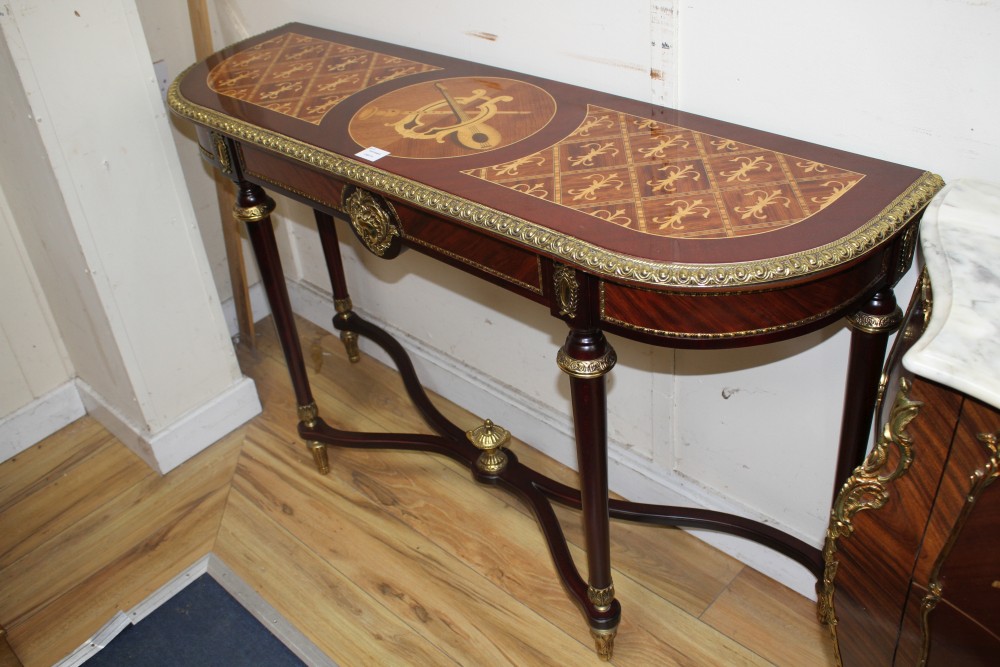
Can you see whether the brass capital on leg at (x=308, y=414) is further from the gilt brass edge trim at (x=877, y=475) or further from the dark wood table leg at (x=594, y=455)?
the gilt brass edge trim at (x=877, y=475)

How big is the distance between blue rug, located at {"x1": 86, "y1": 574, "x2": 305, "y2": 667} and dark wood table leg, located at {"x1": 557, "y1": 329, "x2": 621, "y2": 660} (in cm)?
62

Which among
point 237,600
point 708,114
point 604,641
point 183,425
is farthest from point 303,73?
point 604,641

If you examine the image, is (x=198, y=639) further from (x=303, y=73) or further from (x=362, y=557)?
(x=303, y=73)

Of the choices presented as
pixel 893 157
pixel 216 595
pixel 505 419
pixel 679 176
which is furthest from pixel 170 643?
pixel 893 157

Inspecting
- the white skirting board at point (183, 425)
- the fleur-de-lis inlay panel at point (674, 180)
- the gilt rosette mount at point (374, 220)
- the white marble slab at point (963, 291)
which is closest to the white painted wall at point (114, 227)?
the white skirting board at point (183, 425)

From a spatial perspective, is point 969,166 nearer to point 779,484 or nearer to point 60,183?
point 779,484

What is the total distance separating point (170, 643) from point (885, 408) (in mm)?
1538

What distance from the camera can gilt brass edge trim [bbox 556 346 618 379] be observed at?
141 cm

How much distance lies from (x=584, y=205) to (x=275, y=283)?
952mm

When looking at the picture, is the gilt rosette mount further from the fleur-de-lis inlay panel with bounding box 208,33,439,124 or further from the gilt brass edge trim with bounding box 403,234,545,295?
the fleur-de-lis inlay panel with bounding box 208,33,439,124

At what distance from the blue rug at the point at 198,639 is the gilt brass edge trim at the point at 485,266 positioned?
3.06 feet

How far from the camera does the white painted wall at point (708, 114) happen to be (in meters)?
1.33

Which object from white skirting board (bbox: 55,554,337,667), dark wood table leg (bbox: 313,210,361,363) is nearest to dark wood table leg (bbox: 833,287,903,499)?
white skirting board (bbox: 55,554,337,667)

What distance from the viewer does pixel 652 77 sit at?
1650 mm
